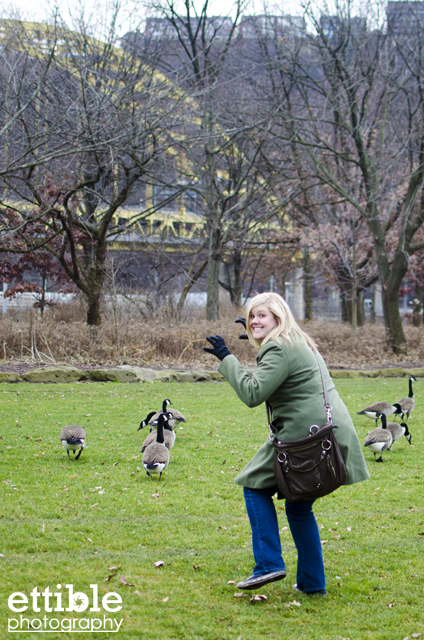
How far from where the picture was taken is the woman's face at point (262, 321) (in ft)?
14.1

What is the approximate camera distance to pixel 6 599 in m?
4.27

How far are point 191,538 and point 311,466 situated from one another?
7.61ft

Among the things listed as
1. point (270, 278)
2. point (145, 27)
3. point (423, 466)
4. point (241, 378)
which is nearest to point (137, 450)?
point (423, 466)

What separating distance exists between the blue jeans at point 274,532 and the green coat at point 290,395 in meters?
0.14

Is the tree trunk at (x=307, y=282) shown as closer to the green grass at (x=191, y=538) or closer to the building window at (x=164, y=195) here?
the building window at (x=164, y=195)

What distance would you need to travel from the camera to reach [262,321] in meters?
4.29

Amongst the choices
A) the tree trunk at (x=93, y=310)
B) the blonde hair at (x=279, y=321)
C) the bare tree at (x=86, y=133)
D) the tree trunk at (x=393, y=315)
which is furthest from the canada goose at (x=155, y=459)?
the tree trunk at (x=393, y=315)

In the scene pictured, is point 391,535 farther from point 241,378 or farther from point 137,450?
point 137,450

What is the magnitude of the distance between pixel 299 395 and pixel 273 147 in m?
27.7

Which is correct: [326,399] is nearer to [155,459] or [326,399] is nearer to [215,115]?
[155,459]

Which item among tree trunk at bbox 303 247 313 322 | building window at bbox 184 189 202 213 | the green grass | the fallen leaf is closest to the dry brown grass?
building window at bbox 184 189 202 213

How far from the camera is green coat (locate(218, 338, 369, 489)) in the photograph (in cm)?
402

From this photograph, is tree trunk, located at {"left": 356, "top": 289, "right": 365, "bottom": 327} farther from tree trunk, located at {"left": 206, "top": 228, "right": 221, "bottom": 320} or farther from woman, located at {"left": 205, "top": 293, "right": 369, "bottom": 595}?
woman, located at {"left": 205, "top": 293, "right": 369, "bottom": 595}

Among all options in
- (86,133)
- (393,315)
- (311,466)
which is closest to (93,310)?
(86,133)
